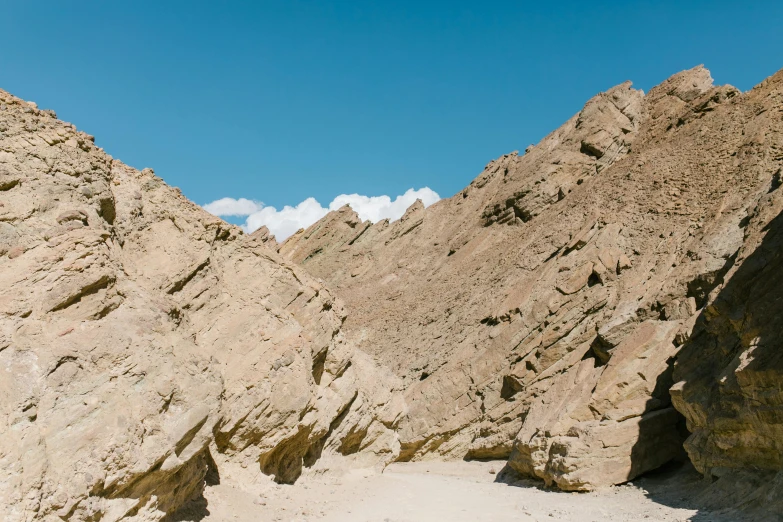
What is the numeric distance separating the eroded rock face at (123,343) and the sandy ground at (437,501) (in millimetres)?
718

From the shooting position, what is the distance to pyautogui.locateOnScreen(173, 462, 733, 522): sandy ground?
10.3 metres

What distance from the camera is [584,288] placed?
2167 centimetres

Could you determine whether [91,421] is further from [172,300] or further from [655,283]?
[655,283]

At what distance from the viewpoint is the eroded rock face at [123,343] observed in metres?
6.78

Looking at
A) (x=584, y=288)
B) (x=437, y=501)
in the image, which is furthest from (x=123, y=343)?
(x=584, y=288)

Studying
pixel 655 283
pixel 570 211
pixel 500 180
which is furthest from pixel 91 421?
pixel 500 180

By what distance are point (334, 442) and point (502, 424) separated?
24.0ft

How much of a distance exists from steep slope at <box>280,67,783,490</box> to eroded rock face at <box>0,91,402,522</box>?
796cm

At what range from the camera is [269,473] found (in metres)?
12.3

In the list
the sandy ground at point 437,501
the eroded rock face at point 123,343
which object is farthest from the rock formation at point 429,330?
the sandy ground at point 437,501

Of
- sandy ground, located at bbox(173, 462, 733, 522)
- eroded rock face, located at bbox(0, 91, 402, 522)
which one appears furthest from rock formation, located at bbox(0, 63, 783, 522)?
sandy ground, located at bbox(173, 462, 733, 522)

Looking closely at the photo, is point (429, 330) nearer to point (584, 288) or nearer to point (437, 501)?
point (584, 288)

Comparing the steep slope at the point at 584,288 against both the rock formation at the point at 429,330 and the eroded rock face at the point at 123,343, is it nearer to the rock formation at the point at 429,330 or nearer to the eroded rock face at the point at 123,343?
the rock formation at the point at 429,330

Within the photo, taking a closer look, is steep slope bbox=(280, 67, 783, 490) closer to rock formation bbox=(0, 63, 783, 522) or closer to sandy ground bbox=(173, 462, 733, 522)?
rock formation bbox=(0, 63, 783, 522)
